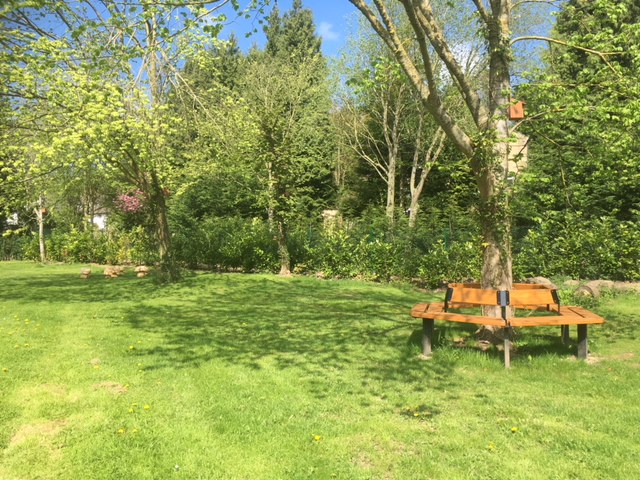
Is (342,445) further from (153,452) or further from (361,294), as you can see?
(361,294)

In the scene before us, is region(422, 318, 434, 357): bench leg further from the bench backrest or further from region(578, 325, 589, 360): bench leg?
region(578, 325, 589, 360): bench leg

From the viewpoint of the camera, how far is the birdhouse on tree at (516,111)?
237 inches

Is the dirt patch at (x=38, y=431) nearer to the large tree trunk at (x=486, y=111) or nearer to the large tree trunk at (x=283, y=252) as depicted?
the large tree trunk at (x=486, y=111)

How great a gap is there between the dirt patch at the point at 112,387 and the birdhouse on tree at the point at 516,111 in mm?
5107

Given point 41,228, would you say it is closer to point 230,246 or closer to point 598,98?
point 230,246

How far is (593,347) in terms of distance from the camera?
6559 mm

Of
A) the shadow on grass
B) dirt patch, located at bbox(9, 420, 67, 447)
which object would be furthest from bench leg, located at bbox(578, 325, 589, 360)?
dirt patch, located at bbox(9, 420, 67, 447)

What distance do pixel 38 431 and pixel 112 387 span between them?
3.21 ft

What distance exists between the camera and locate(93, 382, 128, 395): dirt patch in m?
4.69

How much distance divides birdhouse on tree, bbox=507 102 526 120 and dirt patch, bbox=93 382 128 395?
201 inches

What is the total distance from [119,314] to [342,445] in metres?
5.96

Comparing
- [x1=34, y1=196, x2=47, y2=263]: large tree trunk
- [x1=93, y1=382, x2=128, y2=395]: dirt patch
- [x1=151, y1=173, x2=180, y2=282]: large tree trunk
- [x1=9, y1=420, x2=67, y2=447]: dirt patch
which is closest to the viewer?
[x1=9, y1=420, x2=67, y2=447]: dirt patch

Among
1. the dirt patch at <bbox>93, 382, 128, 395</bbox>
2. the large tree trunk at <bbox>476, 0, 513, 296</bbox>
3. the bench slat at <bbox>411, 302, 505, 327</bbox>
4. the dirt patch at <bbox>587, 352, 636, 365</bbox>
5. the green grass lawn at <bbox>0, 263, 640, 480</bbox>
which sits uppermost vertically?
the large tree trunk at <bbox>476, 0, 513, 296</bbox>

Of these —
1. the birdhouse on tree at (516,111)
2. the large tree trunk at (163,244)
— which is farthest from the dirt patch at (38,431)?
the large tree trunk at (163,244)
